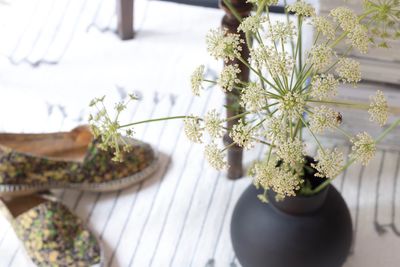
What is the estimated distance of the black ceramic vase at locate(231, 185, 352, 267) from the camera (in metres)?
0.95

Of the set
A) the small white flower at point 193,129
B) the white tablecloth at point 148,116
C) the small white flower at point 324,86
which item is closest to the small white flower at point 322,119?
the small white flower at point 324,86

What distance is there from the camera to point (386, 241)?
45.5 inches

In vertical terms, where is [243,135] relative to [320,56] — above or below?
below

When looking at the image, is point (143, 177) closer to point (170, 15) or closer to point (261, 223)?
point (261, 223)

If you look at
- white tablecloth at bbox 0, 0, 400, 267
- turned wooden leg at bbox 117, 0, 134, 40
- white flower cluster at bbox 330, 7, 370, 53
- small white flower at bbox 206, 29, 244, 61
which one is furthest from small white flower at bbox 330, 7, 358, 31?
turned wooden leg at bbox 117, 0, 134, 40

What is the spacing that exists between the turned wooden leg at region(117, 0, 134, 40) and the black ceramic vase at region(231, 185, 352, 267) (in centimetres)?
61

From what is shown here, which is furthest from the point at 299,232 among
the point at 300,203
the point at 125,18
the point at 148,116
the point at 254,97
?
the point at 125,18

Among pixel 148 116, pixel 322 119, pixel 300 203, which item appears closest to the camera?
pixel 322 119

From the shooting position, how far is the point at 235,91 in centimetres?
102

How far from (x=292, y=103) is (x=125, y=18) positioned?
32.4 inches

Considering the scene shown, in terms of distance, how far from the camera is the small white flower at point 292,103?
0.67m

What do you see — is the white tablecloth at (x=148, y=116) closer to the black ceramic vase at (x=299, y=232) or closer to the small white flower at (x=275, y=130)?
the black ceramic vase at (x=299, y=232)

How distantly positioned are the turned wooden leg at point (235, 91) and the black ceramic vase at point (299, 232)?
0.47ft

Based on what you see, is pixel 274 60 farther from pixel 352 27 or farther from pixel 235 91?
pixel 235 91
